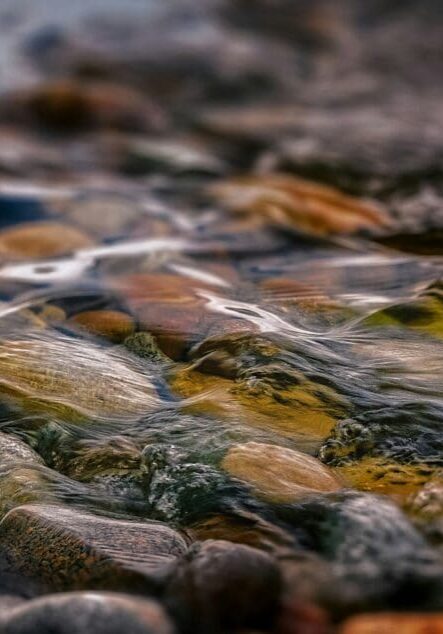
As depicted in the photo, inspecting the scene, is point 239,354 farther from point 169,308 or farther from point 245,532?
point 245,532

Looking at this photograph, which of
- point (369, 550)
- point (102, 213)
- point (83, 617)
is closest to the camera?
point (83, 617)

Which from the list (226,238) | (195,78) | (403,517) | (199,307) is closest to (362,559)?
(403,517)

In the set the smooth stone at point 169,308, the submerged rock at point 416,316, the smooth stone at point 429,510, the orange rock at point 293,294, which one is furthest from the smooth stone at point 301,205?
the smooth stone at point 429,510

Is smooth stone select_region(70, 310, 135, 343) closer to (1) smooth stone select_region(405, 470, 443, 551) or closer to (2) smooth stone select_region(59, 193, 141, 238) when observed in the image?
(2) smooth stone select_region(59, 193, 141, 238)

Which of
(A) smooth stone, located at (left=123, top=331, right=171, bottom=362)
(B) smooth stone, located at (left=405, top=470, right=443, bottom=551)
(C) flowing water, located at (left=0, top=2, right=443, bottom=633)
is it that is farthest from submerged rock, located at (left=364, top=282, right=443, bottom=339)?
(B) smooth stone, located at (left=405, top=470, right=443, bottom=551)

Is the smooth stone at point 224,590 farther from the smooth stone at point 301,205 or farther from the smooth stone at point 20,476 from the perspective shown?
the smooth stone at point 301,205

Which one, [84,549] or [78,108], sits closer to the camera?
[84,549]

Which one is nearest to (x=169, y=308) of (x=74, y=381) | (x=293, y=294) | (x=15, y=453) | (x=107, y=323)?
(x=107, y=323)
